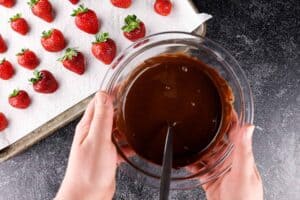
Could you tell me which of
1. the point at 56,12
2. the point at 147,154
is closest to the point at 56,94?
the point at 56,12

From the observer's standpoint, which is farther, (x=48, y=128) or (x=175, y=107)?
(x=48, y=128)

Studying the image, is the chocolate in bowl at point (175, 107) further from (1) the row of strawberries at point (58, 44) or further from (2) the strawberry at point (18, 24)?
(2) the strawberry at point (18, 24)

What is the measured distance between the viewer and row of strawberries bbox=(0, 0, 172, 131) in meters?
1.21

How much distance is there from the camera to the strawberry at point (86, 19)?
4.00ft

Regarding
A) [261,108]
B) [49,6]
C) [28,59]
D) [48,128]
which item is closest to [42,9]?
[49,6]

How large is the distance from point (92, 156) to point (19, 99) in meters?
0.34

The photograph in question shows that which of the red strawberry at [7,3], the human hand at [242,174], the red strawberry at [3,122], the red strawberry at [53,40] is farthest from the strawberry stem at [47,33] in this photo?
the human hand at [242,174]

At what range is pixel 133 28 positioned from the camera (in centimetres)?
120

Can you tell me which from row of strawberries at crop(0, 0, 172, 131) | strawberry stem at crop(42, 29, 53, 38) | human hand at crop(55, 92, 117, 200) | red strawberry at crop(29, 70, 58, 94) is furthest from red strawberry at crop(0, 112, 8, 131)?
human hand at crop(55, 92, 117, 200)

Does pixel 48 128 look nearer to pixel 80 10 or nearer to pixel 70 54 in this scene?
pixel 70 54

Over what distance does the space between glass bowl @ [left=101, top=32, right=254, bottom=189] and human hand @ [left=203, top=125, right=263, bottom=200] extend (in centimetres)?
3

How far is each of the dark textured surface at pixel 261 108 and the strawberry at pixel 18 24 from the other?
25 cm

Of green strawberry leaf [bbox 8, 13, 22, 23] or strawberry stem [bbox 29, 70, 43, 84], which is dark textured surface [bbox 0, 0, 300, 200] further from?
green strawberry leaf [bbox 8, 13, 22, 23]

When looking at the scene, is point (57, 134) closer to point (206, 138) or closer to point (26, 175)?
point (26, 175)
